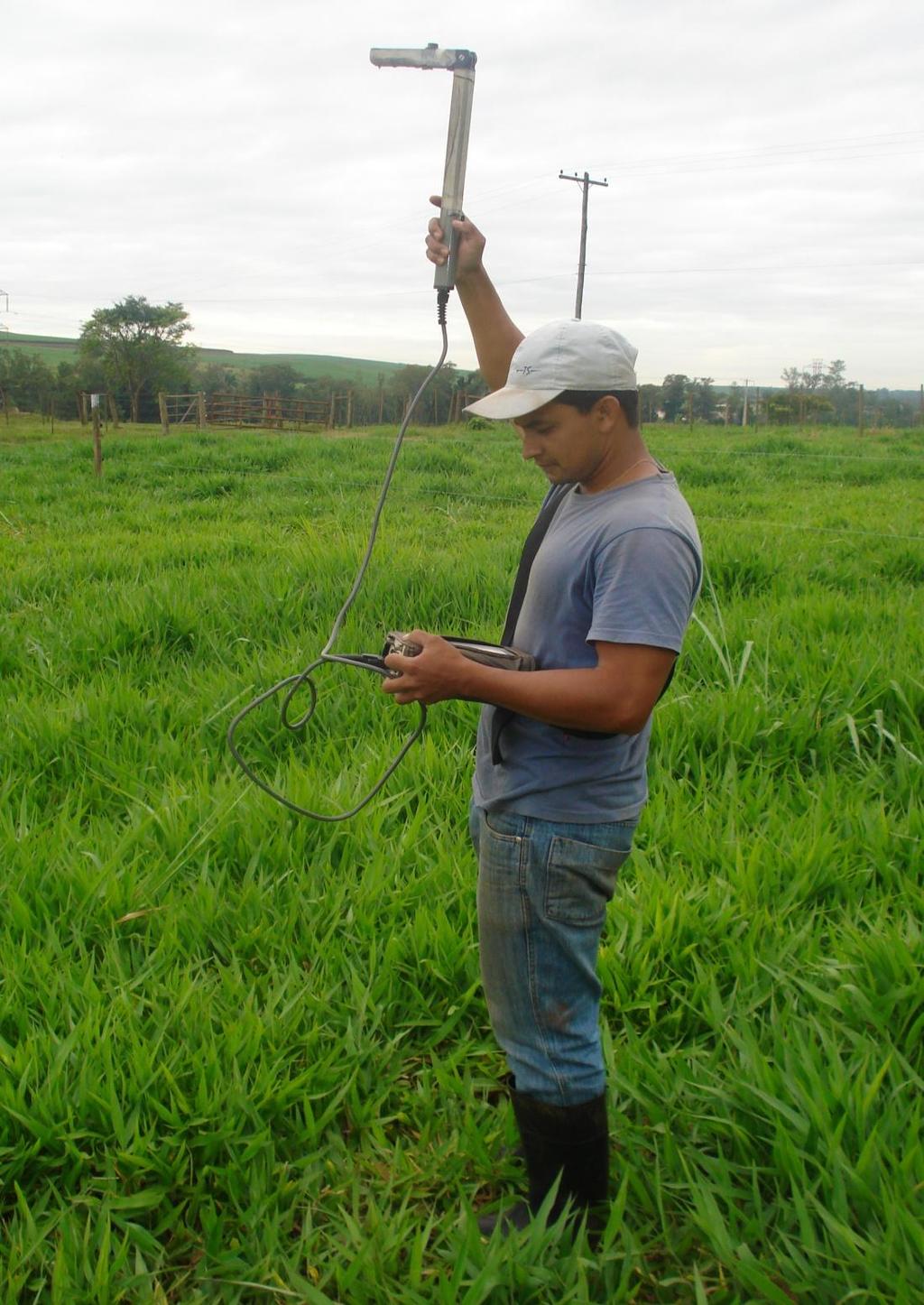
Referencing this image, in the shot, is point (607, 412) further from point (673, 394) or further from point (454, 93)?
point (673, 394)

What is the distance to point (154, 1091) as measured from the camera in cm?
205

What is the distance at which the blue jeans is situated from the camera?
5.57 ft

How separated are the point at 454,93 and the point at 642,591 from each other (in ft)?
3.32

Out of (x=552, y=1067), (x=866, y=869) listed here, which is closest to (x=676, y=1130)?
(x=552, y=1067)

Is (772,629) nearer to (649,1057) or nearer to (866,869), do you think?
(866,869)

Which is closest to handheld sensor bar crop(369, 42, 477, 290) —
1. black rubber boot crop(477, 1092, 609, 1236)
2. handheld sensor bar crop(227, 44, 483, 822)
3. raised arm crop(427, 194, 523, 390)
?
handheld sensor bar crop(227, 44, 483, 822)

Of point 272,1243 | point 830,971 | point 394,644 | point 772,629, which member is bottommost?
point 272,1243

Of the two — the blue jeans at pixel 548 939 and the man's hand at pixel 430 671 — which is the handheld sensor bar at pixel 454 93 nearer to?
the man's hand at pixel 430 671

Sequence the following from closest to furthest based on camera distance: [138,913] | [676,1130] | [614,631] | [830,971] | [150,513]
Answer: [614,631], [676,1130], [830,971], [138,913], [150,513]

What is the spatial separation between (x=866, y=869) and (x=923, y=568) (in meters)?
3.36

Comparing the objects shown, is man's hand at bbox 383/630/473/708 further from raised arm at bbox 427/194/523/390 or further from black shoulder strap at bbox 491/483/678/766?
raised arm at bbox 427/194/523/390

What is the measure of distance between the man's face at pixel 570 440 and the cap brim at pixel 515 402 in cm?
2

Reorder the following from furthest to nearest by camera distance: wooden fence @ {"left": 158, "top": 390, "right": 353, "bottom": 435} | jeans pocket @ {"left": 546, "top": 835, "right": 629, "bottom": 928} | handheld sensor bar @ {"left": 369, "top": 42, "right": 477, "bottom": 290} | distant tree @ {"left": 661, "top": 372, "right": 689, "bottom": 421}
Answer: distant tree @ {"left": 661, "top": 372, "right": 689, "bottom": 421}
wooden fence @ {"left": 158, "top": 390, "right": 353, "bottom": 435}
handheld sensor bar @ {"left": 369, "top": 42, "right": 477, "bottom": 290}
jeans pocket @ {"left": 546, "top": 835, "right": 629, "bottom": 928}

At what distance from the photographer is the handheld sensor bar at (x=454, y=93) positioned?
1837mm
